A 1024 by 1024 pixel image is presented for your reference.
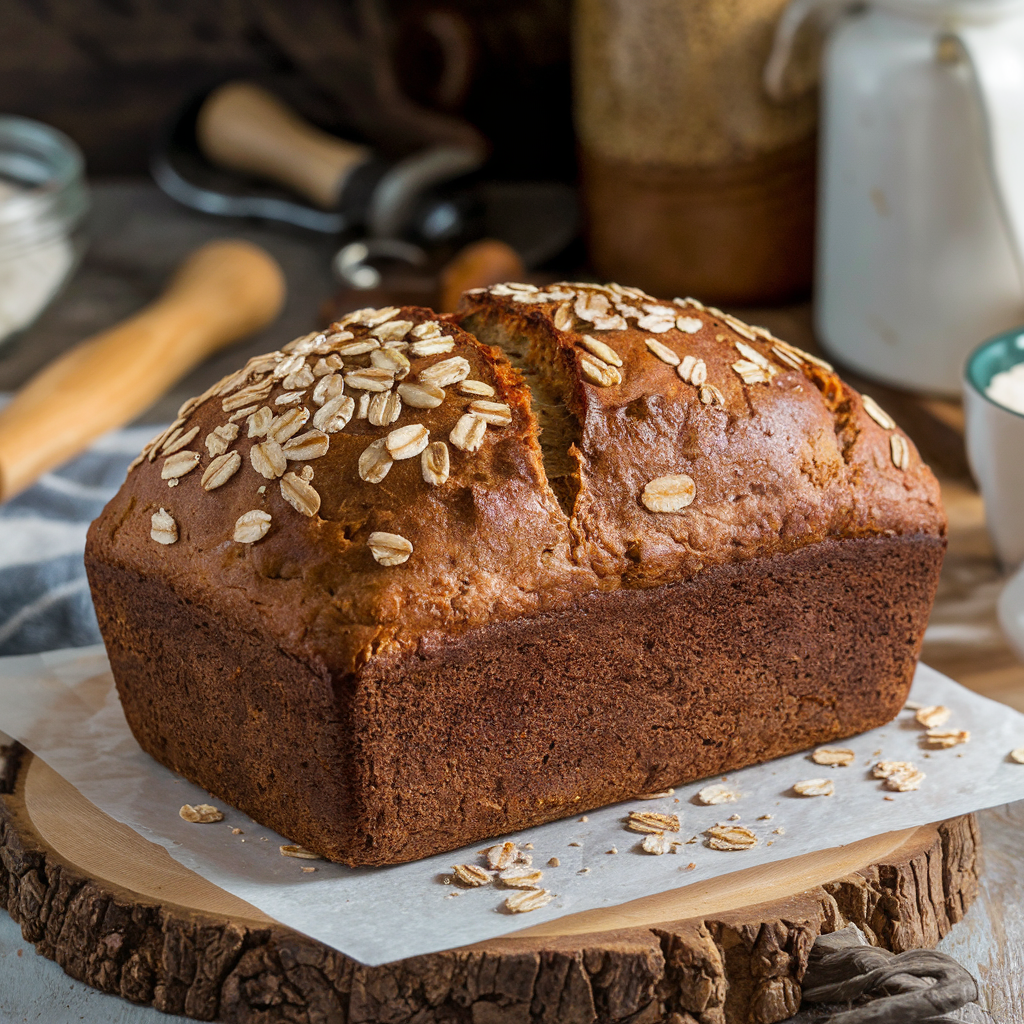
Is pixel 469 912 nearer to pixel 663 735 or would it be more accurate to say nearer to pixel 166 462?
pixel 663 735

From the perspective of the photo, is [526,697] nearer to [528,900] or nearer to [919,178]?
[528,900]

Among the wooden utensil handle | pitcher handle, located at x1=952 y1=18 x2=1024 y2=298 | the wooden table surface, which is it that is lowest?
the wooden table surface

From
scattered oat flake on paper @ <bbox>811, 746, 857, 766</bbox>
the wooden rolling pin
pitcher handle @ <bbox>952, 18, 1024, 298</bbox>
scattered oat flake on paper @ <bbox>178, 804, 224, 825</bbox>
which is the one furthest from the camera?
the wooden rolling pin

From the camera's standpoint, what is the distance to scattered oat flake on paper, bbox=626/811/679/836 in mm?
1463

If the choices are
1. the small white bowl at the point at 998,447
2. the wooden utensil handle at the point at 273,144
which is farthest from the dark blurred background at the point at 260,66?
the small white bowl at the point at 998,447

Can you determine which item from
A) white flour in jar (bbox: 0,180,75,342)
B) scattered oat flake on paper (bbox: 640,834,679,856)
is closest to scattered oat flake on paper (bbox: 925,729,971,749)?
scattered oat flake on paper (bbox: 640,834,679,856)

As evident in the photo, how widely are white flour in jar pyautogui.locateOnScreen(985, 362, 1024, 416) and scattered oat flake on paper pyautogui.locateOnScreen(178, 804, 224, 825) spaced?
1268mm

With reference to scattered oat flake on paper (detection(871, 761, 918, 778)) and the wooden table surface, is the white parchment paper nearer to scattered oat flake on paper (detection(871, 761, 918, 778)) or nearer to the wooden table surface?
scattered oat flake on paper (detection(871, 761, 918, 778))

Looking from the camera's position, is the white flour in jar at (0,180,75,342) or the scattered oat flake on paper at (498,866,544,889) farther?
the white flour in jar at (0,180,75,342)

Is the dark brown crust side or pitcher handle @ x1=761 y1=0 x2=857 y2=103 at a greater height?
pitcher handle @ x1=761 y1=0 x2=857 y2=103

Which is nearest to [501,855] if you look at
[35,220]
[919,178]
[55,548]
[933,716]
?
[933,716]

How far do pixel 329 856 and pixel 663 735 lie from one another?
0.39 meters

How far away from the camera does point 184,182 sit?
356 centimetres

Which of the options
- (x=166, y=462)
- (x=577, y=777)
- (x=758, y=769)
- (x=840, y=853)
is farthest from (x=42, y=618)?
(x=840, y=853)
